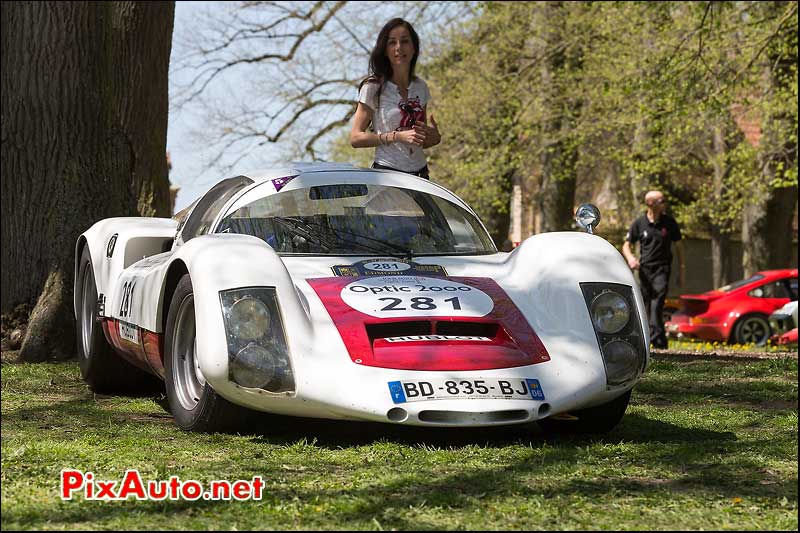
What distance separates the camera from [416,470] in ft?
13.8

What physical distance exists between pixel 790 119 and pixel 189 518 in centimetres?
1903

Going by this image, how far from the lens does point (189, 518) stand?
132 inches

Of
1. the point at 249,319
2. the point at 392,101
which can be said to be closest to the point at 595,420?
the point at 249,319

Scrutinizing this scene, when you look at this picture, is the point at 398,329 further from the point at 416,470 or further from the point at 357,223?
the point at 357,223

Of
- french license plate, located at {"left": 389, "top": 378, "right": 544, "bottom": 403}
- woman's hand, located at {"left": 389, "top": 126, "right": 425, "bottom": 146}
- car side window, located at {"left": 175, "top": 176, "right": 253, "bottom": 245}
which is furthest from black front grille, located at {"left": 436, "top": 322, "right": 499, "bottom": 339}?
woman's hand, located at {"left": 389, "top": 126, "right": 425, "bottom": 146}

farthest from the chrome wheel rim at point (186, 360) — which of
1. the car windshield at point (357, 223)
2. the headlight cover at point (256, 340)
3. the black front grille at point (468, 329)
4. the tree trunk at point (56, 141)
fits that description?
the tree trunk at point (56, 141)

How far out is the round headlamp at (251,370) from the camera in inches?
186

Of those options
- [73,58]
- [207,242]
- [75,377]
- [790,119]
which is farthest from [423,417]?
[790,119]

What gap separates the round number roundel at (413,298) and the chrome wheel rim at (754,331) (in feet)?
50.2

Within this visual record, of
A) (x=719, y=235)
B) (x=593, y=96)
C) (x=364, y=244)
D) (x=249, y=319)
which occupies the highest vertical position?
(x=593, y=96)

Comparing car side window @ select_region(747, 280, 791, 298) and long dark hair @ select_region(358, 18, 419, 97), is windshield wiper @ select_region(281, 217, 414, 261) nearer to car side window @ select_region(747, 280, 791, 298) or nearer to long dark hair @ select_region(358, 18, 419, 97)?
long dark hair @ select_region(358, 18, 419, 97)

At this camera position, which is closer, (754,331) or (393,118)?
(393,118)

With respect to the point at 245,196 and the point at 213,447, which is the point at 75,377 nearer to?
the point at 245,196

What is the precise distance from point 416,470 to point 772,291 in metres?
16.7
